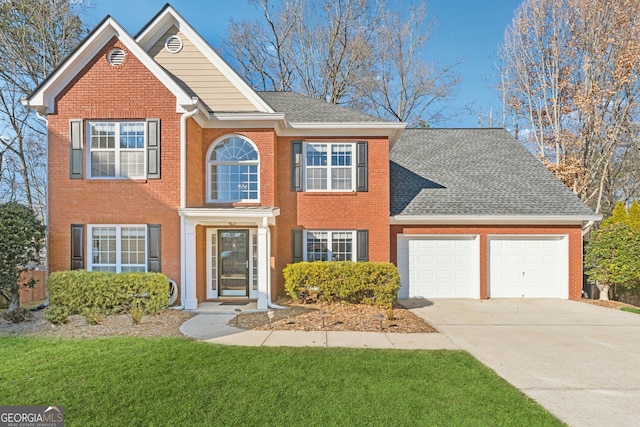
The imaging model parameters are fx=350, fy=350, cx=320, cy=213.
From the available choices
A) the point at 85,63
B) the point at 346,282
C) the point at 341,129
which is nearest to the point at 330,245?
the point at 346,282

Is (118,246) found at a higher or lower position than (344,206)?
lower

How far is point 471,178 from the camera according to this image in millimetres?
13812

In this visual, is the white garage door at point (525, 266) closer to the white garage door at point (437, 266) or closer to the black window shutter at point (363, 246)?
the white garage door at point (437, 266)

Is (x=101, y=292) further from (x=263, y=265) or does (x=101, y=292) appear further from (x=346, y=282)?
(x=346, y=282)

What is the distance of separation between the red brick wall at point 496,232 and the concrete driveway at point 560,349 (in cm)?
95

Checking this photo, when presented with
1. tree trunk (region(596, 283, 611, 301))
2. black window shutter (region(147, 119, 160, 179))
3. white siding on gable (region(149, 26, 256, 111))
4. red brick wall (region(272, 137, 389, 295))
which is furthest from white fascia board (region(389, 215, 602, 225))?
black window shutter (region(147, 119, 160, 179))

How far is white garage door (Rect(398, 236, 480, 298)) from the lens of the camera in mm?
12281

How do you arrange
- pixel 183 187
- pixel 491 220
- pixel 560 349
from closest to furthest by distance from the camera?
1. pixel 560 349
2. pixel 183 187
3. pixel 491 220

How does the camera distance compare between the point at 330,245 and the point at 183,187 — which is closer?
the point at 183,187

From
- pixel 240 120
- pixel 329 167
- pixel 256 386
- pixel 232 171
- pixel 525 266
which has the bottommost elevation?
pixel 256 386

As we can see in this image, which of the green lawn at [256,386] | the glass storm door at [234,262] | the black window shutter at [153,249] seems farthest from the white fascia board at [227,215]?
the green lawn at [256,386]

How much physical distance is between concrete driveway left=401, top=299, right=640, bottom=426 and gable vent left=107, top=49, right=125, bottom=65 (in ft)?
35.3

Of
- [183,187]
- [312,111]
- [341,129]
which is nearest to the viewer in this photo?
[183,187]

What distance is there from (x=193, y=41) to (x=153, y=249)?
6896 millimetres
